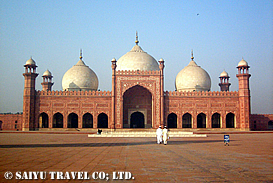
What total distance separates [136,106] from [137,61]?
453 cm

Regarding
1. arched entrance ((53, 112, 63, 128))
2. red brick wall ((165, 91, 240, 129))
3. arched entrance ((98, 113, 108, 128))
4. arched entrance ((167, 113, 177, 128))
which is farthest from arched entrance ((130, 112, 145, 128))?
arched entrance ((53, 112, 63, 128))

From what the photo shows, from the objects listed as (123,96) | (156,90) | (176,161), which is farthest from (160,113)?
(176,161)

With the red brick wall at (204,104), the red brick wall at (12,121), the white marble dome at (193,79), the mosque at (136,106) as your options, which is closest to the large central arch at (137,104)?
the mosque at (136,106)

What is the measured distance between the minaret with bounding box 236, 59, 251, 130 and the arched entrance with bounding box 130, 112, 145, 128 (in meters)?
8.80

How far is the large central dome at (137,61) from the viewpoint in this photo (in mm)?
27203

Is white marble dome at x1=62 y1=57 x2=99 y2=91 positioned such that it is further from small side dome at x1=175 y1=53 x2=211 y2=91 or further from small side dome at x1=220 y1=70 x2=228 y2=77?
small side dome at x1=220 y1=70 x2=228 y2=77

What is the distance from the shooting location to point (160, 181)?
4113 mm

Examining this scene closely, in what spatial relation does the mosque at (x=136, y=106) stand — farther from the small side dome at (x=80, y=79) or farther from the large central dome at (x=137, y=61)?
the small side dome at (x=80, y=79)

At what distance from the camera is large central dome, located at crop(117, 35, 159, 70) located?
89.2ft

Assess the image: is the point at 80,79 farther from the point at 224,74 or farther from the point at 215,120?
the point at 224,74

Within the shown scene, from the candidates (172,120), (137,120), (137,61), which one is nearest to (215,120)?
(172,120)

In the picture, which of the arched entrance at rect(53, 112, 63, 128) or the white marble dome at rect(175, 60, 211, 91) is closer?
the arched entrance at rect(53, 112, 63, 128)

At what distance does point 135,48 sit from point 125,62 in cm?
265

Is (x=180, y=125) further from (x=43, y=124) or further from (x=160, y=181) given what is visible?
(x=160, y=181)
